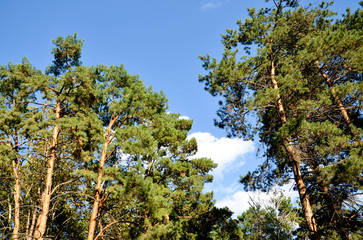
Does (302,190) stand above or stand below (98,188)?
below

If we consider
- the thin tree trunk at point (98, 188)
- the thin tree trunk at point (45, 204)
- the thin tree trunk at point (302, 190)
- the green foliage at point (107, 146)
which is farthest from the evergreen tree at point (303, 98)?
the thin tree trunk at point (45, 204)

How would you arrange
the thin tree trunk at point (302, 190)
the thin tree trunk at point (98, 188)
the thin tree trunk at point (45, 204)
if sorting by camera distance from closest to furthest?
the thin tree trunk at point (302, 190) < the thin tree trunk at point (45, 204) < the thin tree trunk at point (98, 188)

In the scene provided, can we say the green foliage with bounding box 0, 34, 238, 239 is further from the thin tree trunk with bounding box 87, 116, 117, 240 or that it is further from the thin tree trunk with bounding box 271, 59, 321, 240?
the thin tree trunk with bounding box 271, 59, 321, 240

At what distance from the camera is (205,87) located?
10578 mm

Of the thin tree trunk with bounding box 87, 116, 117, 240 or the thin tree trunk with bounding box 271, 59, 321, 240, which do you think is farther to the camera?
the thin tree trunk with bounding box 87, 116, 117, 240

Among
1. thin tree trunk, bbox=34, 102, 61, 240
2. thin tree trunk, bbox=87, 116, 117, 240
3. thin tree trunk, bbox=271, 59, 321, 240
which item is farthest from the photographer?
thin tree trunk, bbox=87, 116, 117, 240

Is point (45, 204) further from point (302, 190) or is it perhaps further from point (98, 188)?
point (302, 190)

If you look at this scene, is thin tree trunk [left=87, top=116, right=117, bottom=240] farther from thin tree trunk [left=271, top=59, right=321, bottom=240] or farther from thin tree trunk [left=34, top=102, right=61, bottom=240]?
thin tree trunk [left=271, top=59, right=321, bottom=240]

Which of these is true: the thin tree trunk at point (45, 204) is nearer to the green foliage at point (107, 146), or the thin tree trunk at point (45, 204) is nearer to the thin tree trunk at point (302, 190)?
the green foliage at point (107, 146)

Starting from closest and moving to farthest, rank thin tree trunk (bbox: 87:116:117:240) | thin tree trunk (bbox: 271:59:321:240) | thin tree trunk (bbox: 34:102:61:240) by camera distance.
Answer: thin tree trunk (bbox: 271:59:321:240)
thin tree trunk (bbox: 34:102:61:240)
thin tree trunk (bbox: 87:116:117:240)

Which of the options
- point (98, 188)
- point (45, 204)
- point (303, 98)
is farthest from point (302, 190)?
point (45, 204)

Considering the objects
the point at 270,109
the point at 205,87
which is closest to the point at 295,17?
the point at 270,109

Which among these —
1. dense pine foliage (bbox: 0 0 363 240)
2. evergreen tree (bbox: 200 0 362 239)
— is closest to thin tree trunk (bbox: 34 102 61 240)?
dense pine foliage (bbox: 0 0 363 240)

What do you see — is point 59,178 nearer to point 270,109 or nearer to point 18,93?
point 18,93
